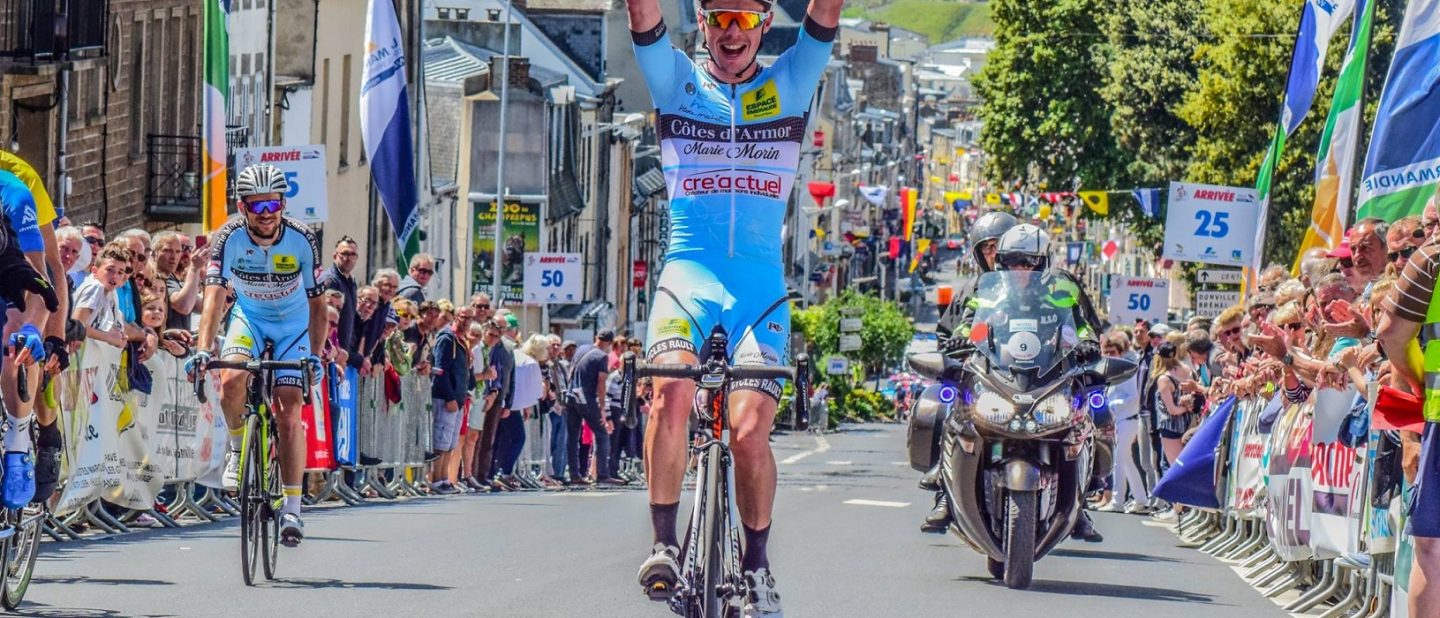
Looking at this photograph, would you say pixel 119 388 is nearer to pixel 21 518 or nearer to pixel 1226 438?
pixel 21 518

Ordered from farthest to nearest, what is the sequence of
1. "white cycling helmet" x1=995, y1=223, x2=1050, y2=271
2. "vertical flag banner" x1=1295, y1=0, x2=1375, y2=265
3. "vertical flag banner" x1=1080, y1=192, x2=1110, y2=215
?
"vertical flag banner" x1=1080, y1=192, x2=1110, y2=215
"vertical flag banner" x1=1295, y1=0, x2=1375, y2=265
"white cycling helmet" x1=995, y1=223, x2=1050, y2=271

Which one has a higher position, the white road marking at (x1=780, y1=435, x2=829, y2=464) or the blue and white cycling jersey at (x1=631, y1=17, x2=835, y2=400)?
the blue and white cycling jersey at (x1=631, y1=17, x2=835, y2=400)

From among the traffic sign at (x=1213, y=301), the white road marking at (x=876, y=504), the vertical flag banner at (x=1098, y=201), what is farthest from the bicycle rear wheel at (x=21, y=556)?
the vertical flag banner at (x=1098, y=201)

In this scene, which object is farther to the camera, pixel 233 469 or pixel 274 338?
pixel 233 469

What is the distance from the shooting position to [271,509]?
38.6 feet

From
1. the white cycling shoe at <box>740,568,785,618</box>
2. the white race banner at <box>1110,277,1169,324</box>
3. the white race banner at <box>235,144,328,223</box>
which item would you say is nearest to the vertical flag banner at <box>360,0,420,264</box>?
the white race banner at <box>235,144,328,223</box>

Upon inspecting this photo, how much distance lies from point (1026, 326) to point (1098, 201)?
47.0 metres

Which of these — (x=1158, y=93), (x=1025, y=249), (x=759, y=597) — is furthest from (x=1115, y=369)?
(x=1158, y=93)

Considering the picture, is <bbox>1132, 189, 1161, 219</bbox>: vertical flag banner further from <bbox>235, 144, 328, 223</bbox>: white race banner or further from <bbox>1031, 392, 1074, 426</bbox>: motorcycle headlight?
<bbox>1031, 392, 1074, 426</bbox>: motorcycle headlight

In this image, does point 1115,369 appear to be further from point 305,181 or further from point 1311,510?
point 305,181

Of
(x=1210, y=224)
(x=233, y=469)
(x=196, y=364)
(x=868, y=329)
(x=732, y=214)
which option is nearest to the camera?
(x=732, y=214)

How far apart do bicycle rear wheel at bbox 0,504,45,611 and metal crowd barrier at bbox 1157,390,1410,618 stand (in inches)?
205

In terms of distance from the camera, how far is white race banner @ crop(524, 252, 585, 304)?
4759 centimetres

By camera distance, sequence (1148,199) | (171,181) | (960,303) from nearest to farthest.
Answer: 1. (960,303)
2. (171,181)
3. (1148,199)
